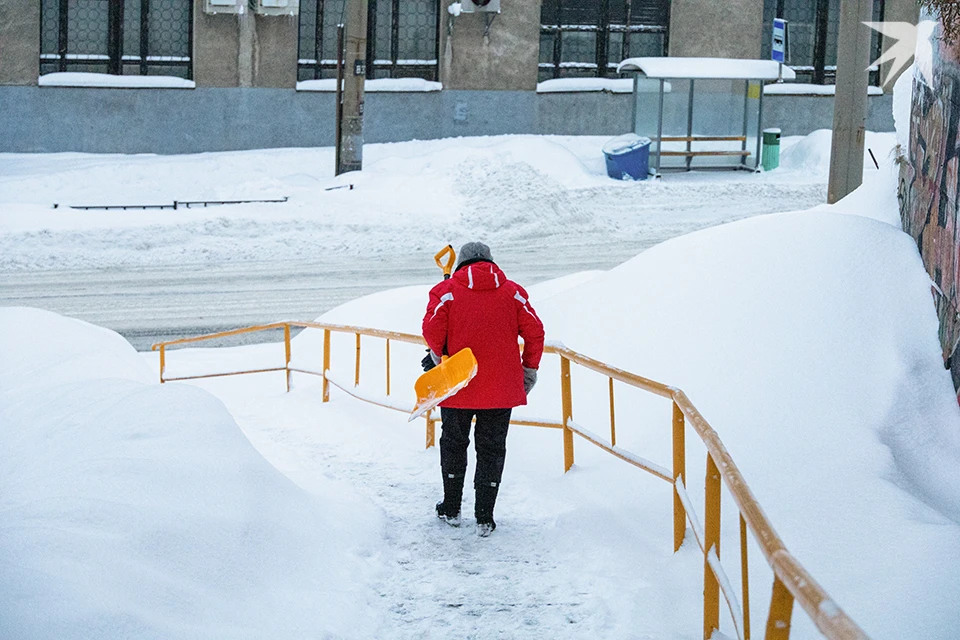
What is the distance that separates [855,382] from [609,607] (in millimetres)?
2828

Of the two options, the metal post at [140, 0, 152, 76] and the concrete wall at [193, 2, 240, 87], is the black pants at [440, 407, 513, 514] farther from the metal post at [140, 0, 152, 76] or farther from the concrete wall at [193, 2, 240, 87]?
the metal post at [140, 0, 152, 76]

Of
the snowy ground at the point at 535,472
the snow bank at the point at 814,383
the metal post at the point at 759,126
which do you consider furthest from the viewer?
the metal post at the point at 759,126

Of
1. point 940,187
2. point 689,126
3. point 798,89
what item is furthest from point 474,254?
point 798,89

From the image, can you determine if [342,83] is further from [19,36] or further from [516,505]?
[516,505]

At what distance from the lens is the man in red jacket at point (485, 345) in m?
5.88

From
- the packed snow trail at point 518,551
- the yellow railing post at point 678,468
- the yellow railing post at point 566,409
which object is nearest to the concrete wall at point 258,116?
the packed snow trail at point 518,551

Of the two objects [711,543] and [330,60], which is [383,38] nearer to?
[330,60]

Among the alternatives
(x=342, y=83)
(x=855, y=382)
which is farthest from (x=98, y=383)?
(x=342, y=83)

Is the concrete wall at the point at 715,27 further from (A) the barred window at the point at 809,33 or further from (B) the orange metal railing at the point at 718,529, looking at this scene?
(B) the orange metal railing at the point at 718,529

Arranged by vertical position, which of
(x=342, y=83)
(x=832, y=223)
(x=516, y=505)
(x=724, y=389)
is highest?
(x=342, y=83)

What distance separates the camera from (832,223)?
28.9 feet

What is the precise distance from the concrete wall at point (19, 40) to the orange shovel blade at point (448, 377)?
2102cm

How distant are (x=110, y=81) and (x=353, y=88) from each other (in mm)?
6635

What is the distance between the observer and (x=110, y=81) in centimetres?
2505
